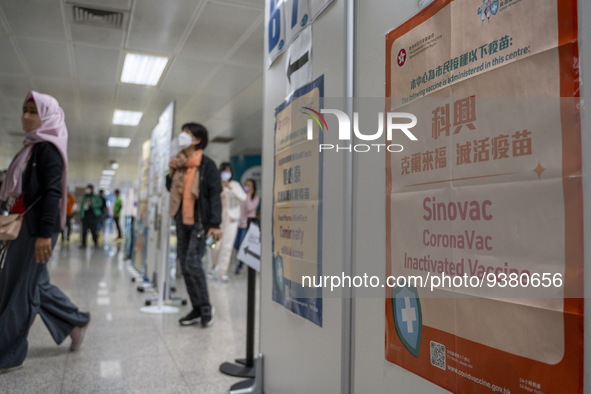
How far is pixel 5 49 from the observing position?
498cm

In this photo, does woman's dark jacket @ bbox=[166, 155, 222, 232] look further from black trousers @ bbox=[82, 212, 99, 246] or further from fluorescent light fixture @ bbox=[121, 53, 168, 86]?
black trousers @ bbox=[82, 212, 99, 246]

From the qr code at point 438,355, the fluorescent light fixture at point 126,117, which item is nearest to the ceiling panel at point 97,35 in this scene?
→ the fluorescent light fixture at point 126,117

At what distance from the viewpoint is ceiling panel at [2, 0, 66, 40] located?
3.92 metres

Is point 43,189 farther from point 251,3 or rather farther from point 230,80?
point 230,80

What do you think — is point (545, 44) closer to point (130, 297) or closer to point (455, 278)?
point (455, 278)

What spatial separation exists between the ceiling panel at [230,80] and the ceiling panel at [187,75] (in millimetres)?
138

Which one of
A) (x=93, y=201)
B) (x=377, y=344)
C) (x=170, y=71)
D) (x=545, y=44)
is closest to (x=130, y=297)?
(x=170, y=71)

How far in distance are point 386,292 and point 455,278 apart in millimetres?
276

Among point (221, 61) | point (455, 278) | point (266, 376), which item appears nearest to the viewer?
point (455, 278)

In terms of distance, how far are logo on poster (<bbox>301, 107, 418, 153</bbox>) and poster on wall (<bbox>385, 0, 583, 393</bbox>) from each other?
0.03 metres

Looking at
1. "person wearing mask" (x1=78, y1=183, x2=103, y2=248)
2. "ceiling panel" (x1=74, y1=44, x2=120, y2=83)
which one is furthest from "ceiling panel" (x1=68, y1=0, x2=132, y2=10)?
"person wearing mask" (x1=78, y1=183, x2=103, y2=248)

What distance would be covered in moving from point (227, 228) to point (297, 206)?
13.9 ft

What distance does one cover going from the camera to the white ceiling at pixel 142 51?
13.3 ft

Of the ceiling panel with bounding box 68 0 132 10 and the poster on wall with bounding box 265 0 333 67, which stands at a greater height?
the ceiling panel with bounding box 68 0 132 10
